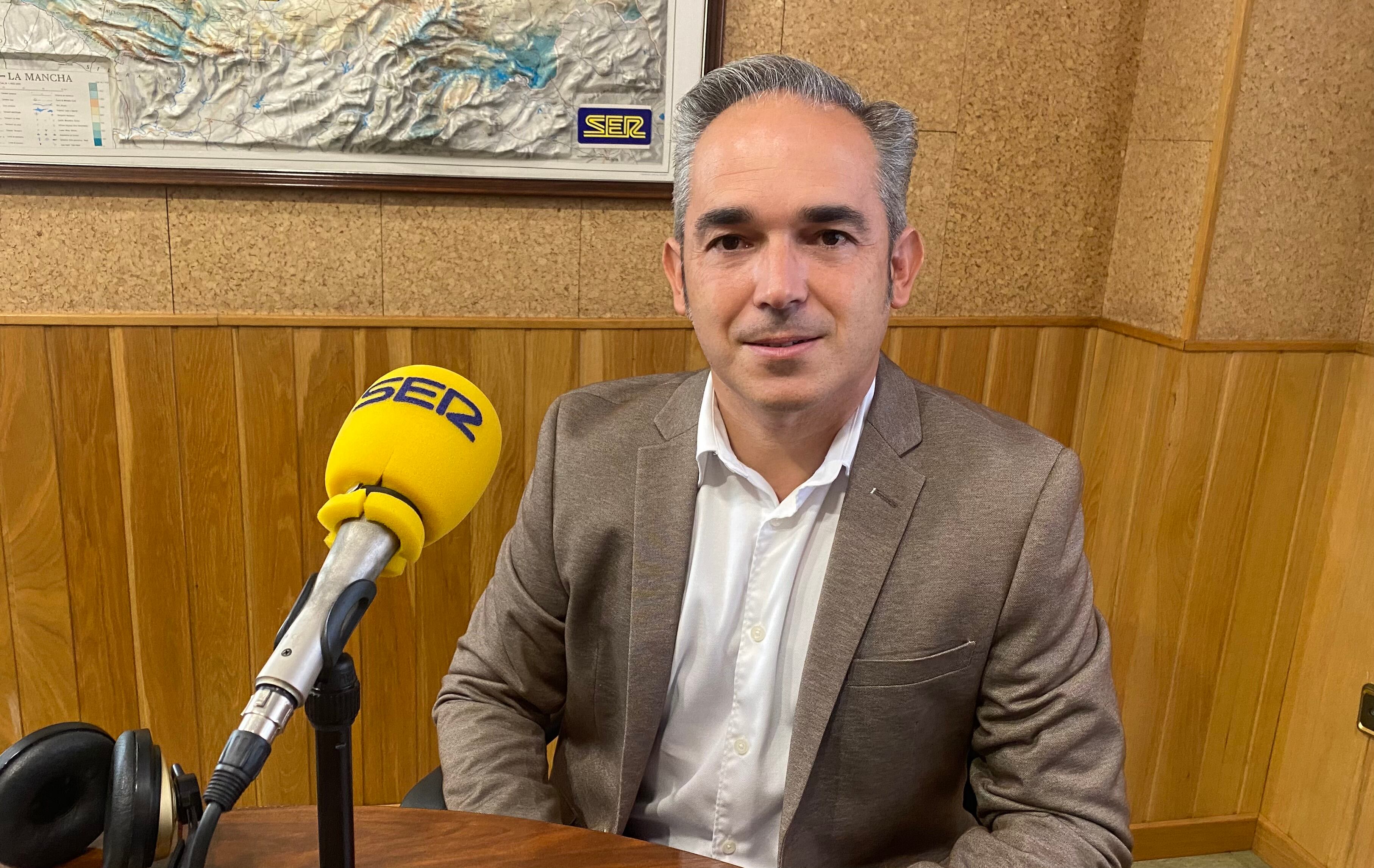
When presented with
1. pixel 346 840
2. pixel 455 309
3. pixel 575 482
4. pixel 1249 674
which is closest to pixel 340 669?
pixel 346 840

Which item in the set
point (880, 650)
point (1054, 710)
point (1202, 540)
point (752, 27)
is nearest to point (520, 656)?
point (880, 650)

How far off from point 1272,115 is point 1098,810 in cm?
159

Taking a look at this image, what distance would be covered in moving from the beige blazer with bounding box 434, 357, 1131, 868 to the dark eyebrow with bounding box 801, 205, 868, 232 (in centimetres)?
27

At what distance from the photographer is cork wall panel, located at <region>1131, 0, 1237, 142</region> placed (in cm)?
213

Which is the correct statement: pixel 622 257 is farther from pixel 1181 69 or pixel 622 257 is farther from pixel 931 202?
pixel 1181 69

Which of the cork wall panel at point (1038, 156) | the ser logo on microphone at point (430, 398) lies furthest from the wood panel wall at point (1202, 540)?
the ser logo on microphone at point (430, 398)

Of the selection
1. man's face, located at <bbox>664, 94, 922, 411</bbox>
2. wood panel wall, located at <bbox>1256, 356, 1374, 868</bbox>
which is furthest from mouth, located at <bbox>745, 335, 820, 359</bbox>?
wood panel wall, located at <bbox>1256, 356, 1374, 868</bbox>

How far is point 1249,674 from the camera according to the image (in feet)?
8.13

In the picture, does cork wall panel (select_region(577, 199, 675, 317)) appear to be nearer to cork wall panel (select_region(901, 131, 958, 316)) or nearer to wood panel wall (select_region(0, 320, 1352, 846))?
wood panel wall (select_region(0, 320, 1352, 846))

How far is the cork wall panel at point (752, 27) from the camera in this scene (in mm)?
2172

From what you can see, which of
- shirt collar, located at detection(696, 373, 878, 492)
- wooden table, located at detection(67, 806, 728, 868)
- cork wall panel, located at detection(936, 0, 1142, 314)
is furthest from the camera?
cork wall panel, located at detection(936, 0, 1142, 314)

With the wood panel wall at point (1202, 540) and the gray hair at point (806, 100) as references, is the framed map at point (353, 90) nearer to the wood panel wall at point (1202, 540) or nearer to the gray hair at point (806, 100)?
the gray hair at point (806, 100)

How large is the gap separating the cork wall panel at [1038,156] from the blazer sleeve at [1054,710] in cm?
117

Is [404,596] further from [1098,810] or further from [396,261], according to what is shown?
[1098,810]
